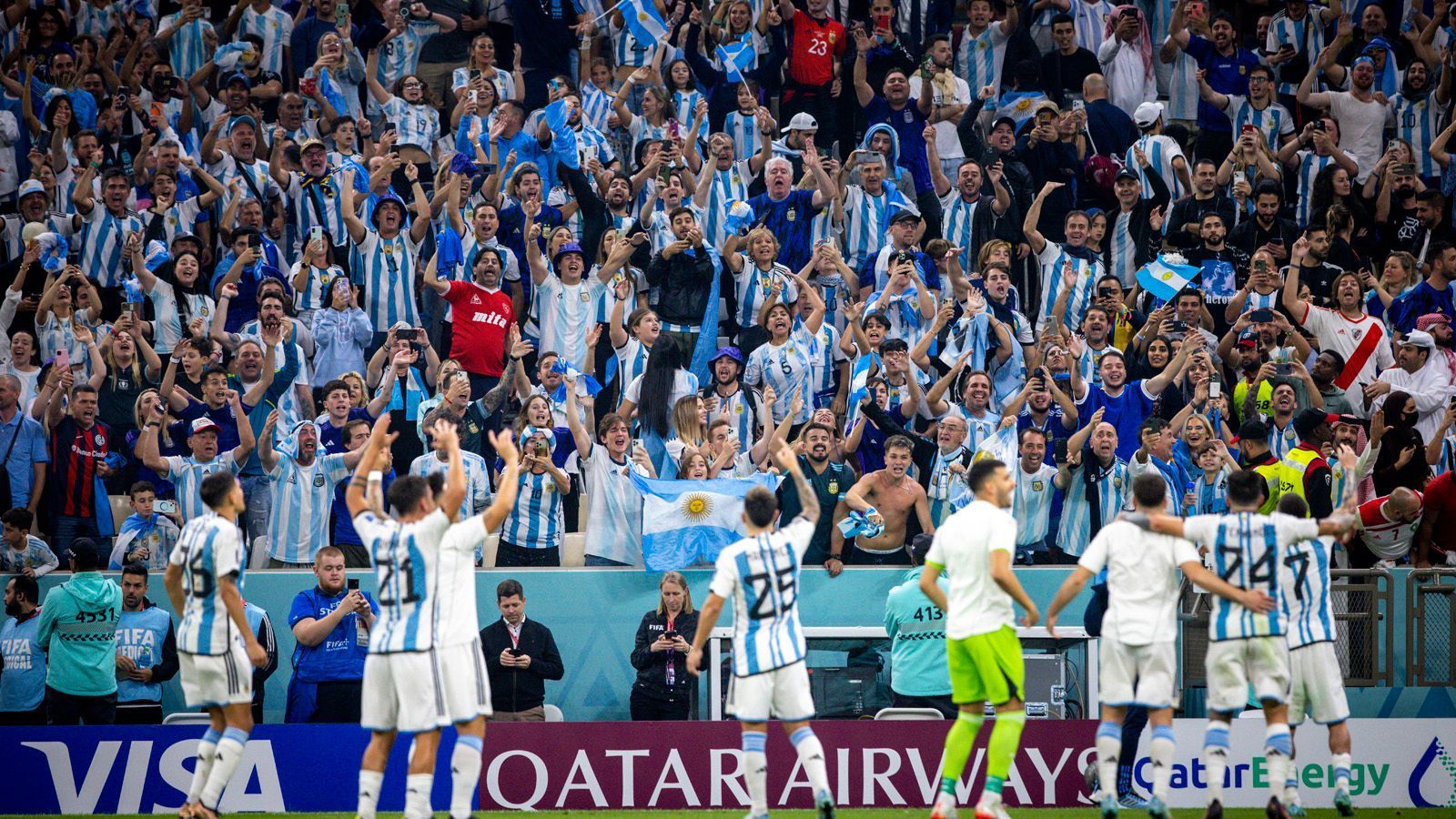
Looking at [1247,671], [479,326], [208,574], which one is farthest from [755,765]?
[479,326]

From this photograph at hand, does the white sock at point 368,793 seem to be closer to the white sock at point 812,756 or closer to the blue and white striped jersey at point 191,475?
the white sock at point 812,756

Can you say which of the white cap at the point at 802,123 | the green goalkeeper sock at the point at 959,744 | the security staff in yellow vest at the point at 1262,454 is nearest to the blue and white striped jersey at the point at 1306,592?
the green goalkeeper sock at the point at 959,744

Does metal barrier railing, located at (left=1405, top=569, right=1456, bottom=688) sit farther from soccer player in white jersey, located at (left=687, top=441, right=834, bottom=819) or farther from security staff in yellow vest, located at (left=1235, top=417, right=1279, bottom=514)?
soccer player in white jersey, located at (left=687, top=441, right=834, bottom=819)

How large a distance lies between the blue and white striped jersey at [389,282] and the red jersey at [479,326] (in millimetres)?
778

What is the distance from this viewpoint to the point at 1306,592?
33.9 ft

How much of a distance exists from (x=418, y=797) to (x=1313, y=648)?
567cm

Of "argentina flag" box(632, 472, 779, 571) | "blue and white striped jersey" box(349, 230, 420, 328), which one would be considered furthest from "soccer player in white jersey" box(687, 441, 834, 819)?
"blue and white striped jersey" box(349, 230, 420, 328)

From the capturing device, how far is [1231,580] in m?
→ 10.1

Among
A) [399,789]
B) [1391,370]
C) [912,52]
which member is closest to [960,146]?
[912,52]

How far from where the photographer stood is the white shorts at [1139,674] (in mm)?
9836

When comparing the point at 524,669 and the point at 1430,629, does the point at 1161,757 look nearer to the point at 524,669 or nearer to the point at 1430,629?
the point at 1430,629

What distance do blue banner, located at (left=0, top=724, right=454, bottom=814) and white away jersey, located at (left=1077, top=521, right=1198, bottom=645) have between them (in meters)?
5.24

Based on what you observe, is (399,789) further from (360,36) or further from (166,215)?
Result: (360,36)

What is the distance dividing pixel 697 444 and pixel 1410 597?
606cm
